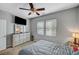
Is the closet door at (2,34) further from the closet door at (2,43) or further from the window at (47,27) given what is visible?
the window at (47,27)

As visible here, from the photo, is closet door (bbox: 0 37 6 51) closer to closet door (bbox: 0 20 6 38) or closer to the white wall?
closet door (bbox: 0 20 6 38)

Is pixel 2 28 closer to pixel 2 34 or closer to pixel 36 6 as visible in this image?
pixel 2 34

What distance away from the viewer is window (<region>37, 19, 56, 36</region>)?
1.90 metres

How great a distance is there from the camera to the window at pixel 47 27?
6.23 feet

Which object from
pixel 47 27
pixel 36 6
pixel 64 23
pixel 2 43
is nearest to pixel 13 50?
pixel 2 43

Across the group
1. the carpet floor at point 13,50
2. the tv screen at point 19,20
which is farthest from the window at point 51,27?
the carpet floor at point 13,50

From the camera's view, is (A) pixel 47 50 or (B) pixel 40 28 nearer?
(A) pixel 47 50

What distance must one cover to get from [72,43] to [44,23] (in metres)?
0.67

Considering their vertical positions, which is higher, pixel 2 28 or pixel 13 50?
pixel 2 28

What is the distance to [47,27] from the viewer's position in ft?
6.27

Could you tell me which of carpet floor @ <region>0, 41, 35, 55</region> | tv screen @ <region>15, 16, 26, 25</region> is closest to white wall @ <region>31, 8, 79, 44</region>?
tv screen @ <region>15, 16, 26, 25</region>
